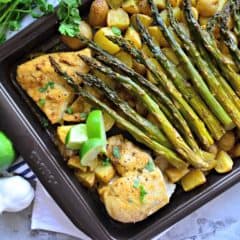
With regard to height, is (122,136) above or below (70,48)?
below

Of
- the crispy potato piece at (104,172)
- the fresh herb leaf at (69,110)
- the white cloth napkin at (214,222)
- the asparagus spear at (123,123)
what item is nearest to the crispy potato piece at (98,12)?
the asparagus spear at (123,123)

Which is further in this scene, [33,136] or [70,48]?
[70,48]

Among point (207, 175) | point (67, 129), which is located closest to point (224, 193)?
point (207, 175)

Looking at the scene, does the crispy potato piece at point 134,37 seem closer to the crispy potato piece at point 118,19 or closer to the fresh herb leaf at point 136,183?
the crispy potato piece at point 118,19

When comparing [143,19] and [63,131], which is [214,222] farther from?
[143,19]

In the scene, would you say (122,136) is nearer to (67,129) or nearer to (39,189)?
(67,129)

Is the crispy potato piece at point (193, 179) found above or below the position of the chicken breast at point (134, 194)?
below

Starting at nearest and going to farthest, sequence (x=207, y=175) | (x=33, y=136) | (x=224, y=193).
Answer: (x=33, y=136)
(x=207, y=175)
(x=224, y=193)
